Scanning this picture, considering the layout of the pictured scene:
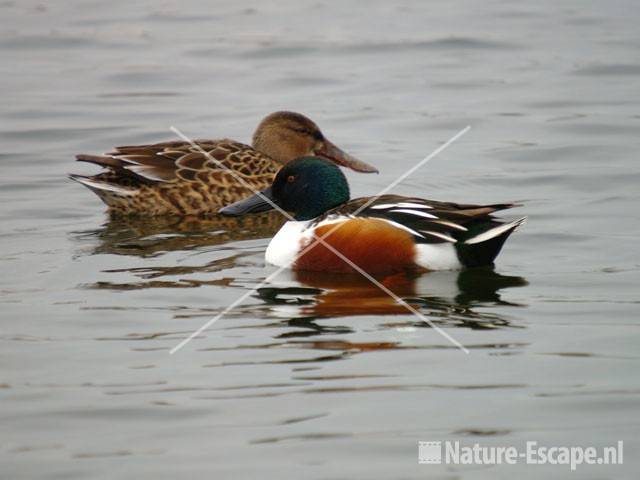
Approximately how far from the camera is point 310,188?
9.12m

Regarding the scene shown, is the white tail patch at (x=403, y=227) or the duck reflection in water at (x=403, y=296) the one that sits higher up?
the white tail patch at (x=403, y=227)

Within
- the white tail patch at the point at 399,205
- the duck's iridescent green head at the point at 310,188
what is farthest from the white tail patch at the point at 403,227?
the duck's iridescent green head at the point at 310,188

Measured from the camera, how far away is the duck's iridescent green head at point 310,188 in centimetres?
911

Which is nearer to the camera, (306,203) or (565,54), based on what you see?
(306,203)

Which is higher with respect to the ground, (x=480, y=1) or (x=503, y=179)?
(x=480, y=1)

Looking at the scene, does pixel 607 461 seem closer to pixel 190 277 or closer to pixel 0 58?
pixel 190 277

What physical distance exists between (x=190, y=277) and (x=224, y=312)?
941 millimetres

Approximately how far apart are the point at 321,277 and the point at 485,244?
39.1 inches

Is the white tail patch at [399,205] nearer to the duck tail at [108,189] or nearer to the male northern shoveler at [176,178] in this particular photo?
the male northern shoveler at [176,178]

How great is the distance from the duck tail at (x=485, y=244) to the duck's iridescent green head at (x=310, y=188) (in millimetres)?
891

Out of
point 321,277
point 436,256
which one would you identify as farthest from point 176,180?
point 436,256

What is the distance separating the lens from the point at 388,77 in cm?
1600

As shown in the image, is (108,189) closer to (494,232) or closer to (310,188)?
(310,188)

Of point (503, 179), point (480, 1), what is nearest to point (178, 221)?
point (503, 179)
